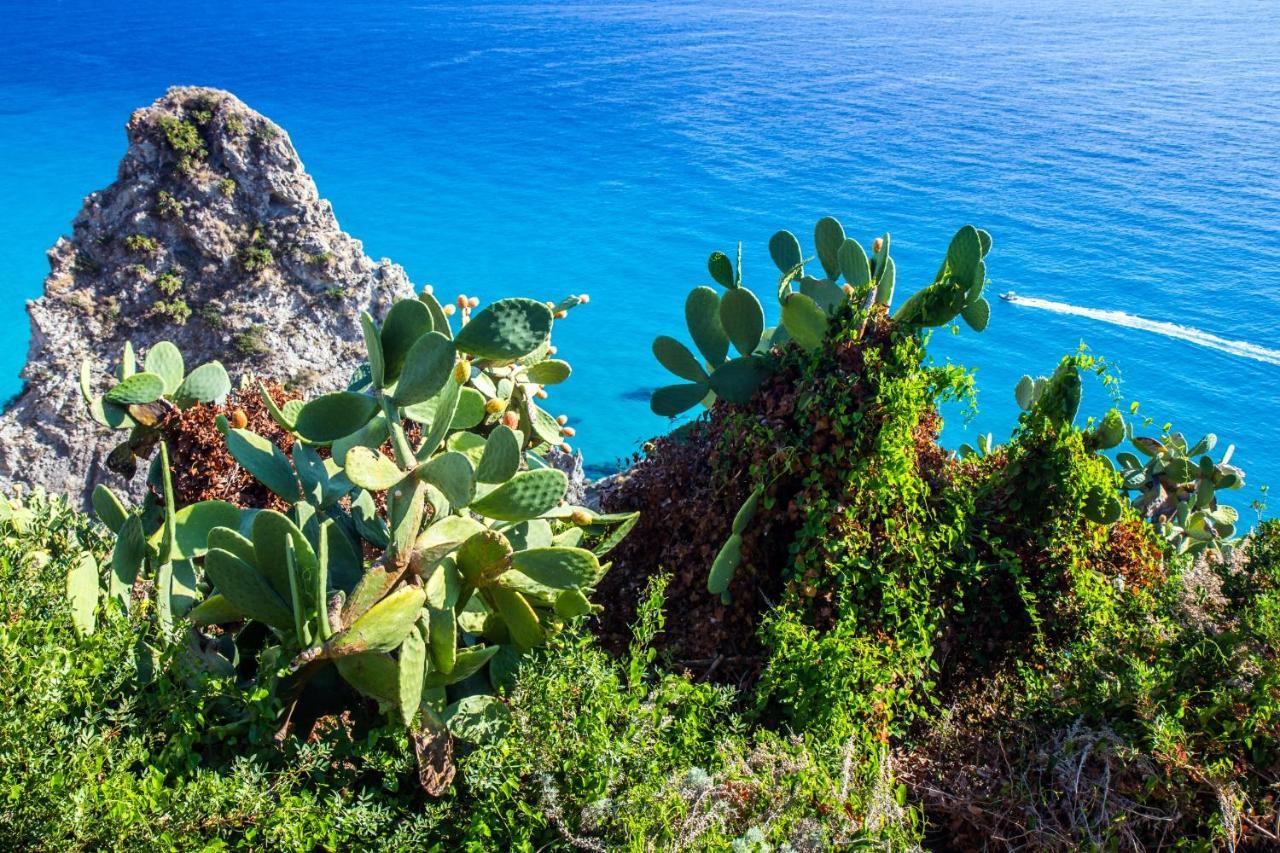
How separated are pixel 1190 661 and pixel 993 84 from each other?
31.8 meters

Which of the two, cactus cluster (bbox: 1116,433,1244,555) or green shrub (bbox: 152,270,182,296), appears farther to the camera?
green shrub (bbox: 152,270,182,296)

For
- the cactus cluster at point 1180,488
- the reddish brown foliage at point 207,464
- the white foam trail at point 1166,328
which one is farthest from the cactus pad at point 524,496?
the white foam trail at point 1166,328

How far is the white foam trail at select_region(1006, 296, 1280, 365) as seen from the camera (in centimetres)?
1537

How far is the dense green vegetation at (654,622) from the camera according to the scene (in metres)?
2.35

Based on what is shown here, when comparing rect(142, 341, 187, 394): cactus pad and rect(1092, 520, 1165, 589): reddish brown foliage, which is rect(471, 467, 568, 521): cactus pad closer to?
rect(142, 341, 187, 394): cactus pad

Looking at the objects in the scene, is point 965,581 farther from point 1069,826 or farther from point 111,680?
point 111,680

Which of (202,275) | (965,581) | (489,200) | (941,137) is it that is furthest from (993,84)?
(965,581)

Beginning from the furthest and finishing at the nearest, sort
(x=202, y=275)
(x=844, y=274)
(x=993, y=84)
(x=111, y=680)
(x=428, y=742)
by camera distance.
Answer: (x=993, y=84), (x=202, y=275), (x=844, y=274), (x=428, y=742), (x=111, y=680)

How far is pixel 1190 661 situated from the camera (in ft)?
10.0

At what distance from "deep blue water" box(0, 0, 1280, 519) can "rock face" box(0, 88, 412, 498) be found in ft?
21.7

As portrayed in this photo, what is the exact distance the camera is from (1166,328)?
1606 centimetres

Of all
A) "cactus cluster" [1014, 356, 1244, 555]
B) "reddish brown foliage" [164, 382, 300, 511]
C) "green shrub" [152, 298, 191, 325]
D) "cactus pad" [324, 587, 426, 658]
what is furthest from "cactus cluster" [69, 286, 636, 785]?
"green shrub" [152, 298, 191, 325]

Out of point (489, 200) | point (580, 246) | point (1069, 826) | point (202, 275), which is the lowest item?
point (1069, 826)

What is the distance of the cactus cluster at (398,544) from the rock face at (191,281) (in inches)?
162
